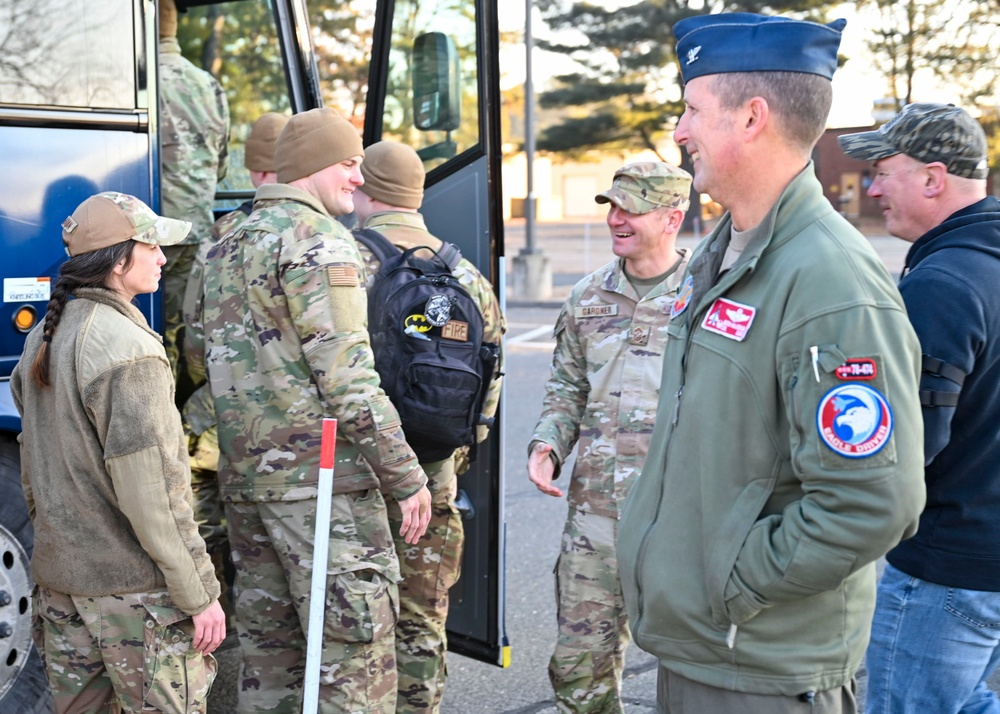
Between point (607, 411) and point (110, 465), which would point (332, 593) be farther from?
point (607, 411)

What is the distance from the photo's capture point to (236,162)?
540cm

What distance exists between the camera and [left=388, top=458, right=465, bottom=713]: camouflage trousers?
3.78 metres

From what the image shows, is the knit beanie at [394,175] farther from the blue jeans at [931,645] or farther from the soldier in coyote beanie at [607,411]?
the blue jeans at [931,645]

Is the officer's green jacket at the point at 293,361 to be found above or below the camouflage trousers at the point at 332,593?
above

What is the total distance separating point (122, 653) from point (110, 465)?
459 mm

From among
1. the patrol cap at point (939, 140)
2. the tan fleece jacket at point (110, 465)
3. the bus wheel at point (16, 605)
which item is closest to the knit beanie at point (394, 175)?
the tan fleece jacket at point (110, 465)

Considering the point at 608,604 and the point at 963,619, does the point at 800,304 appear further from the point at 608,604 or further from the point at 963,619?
the point at 608,604

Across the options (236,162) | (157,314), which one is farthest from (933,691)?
(236,162)

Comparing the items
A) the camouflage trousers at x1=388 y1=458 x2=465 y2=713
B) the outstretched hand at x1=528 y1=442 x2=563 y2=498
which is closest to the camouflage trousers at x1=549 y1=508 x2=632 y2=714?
the outstretched hand at x1=528 y1=442 x2=563 y2=498

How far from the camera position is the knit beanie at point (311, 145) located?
129 inches

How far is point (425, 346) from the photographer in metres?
3.51

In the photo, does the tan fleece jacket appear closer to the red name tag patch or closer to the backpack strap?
the backpack strap

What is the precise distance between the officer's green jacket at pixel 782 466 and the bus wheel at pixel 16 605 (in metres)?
2.10

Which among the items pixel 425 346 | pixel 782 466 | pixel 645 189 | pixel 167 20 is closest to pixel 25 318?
pixel 425 346
